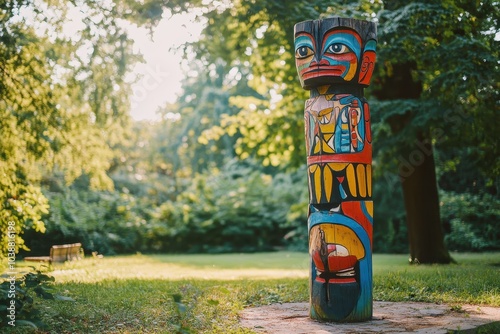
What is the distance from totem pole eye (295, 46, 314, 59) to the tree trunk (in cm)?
747

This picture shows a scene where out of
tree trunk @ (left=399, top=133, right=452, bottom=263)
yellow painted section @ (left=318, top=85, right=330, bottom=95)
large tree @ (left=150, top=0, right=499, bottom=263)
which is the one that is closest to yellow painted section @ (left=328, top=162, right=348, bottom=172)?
yellow painted section @ (left=318, top=85, right=330, bottom=95)

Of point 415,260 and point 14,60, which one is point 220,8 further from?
point 415,260

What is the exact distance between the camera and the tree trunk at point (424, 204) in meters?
14.2

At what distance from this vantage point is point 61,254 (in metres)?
15.6

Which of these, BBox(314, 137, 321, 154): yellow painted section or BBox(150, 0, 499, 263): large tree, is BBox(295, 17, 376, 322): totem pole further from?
BBox(150, 0, 499, 263): large tree

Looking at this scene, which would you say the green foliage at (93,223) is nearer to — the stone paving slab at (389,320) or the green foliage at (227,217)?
the green foliage at (227,217)

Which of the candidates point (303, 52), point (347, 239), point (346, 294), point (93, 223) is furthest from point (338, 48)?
point (93, 223)

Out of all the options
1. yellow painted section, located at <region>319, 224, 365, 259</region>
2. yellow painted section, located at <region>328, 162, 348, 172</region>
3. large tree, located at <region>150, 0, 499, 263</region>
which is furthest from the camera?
large tree, located at <region>150, 0, 499, 263</region>

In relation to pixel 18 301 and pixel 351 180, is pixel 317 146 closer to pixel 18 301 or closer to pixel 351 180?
pixel 351 180

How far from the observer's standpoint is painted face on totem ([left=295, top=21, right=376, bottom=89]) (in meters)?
7.14

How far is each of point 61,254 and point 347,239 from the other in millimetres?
10637

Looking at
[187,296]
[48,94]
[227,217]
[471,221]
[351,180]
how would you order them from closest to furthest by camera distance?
[351,180] → [187,296] → [48,94] → [471,221] → [227,217]

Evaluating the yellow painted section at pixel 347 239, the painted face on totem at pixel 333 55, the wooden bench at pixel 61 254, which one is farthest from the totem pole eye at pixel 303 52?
the wooden bench at pixel 61 254

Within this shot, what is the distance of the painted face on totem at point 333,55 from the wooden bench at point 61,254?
9.95m
